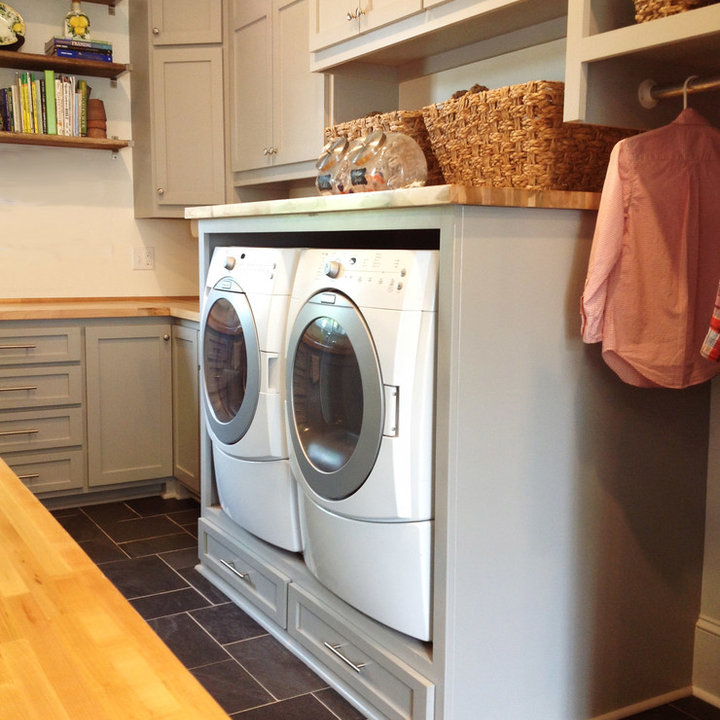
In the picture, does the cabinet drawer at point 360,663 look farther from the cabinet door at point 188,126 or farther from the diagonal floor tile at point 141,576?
the cabinet door at point 188,126

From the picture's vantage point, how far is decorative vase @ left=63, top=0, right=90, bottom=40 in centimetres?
389

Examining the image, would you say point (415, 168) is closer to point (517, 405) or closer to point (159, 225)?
point (517, 405)

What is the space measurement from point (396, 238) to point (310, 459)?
758 millimetres

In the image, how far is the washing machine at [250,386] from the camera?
237cm

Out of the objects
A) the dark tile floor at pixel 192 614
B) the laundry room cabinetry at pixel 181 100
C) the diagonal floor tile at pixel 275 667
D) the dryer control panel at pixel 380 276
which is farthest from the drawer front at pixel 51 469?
the dryer control panel at pixel 380 276

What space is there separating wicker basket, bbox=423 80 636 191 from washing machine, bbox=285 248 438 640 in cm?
35

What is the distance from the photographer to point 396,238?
257cm

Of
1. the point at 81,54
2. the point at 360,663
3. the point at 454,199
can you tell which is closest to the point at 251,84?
the point at 81,54

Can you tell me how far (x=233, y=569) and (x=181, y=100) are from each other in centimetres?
222

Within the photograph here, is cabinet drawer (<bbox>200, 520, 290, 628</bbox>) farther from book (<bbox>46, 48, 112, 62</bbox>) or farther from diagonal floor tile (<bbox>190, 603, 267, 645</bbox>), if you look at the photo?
book (<bbox>46, 48, 112, 62</bbox>)

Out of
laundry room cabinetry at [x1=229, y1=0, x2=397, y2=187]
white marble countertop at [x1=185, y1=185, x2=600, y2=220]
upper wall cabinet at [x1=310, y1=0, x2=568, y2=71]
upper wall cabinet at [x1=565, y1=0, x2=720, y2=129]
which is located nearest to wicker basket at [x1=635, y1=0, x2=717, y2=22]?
upper wall cabinet at [x1=565, y1=0, x2=720, y2=129]

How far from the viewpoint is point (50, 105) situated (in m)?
3.82

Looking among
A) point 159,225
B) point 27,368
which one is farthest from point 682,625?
point 159,225

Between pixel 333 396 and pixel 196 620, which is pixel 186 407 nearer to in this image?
pixel 196 620
